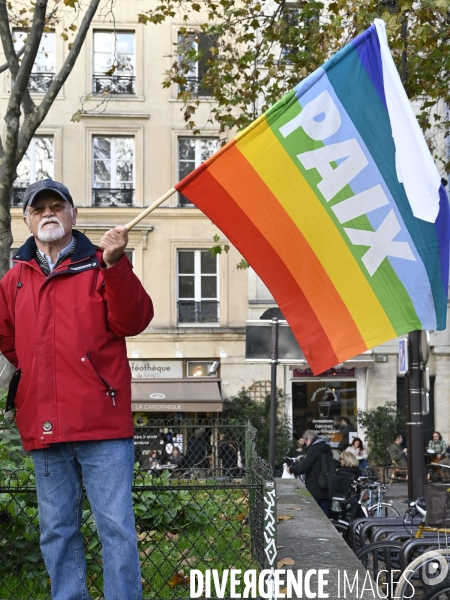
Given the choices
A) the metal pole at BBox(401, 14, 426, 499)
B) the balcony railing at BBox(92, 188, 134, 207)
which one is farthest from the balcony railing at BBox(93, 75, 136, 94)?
the metal pole at BBox(401, 14, 426, 499)

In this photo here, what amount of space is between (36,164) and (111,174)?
2.34 m

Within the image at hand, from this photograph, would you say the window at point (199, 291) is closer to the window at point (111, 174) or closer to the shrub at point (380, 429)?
the window at point (111, 174)

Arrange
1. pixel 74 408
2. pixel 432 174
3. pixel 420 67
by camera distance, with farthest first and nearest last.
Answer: pixel 420 67 < pixel 432 174 < pixel 74 408

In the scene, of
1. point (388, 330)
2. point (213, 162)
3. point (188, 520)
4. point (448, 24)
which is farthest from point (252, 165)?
point (448, 24)

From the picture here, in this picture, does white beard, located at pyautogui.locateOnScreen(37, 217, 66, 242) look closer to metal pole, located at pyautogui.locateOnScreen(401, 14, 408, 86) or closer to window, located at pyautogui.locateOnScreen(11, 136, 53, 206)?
metal pole, located at pyautogui.locateOnScreen(401, 14, 408, 86)

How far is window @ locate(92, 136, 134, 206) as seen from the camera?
28891 millimetres

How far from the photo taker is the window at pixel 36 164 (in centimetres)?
2853

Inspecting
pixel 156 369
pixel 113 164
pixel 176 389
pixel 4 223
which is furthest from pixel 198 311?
pixel 4 223

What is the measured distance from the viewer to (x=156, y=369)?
2848cm

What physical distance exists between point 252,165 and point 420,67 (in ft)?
33.0

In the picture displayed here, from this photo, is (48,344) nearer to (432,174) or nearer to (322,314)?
(322,314)

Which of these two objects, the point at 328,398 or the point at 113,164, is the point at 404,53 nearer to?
the point at 113,164

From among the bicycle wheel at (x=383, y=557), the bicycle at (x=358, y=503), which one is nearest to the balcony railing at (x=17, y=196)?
the bicycle at (x=358, y=503)

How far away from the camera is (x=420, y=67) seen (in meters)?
14.0
